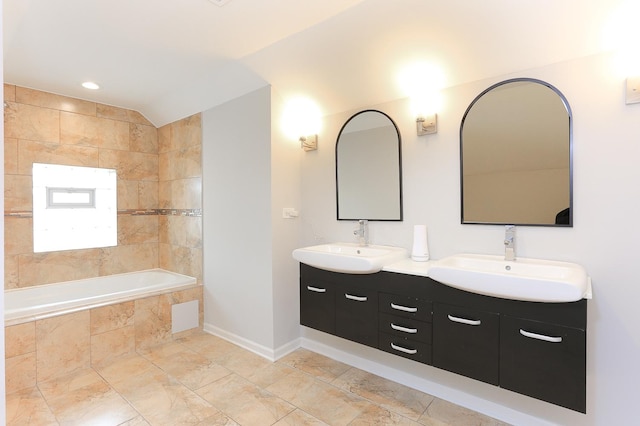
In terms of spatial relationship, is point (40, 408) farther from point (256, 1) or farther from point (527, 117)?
point (527, 117)

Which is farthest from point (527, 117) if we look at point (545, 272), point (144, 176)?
point (144, 176)

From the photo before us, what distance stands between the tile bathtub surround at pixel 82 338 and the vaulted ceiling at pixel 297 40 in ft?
6.66

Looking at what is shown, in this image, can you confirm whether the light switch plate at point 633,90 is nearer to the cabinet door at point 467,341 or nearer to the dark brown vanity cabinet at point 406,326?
the cabinet door at point 467,341

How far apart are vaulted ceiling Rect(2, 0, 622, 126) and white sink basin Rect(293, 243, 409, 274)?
1139mm

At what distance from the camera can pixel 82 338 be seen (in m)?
2.61

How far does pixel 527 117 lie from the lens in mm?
1954

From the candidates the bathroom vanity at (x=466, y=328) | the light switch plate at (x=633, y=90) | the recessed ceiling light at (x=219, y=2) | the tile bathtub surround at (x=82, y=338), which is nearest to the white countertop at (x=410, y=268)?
the bathroom vanity at (x=466, y=328)

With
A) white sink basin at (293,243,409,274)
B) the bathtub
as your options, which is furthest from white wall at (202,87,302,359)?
the bathtub

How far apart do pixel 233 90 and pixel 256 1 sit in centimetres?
114

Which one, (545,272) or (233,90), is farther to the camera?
(233,90)

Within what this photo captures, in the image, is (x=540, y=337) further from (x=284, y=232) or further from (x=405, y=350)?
(x=284, y=232)

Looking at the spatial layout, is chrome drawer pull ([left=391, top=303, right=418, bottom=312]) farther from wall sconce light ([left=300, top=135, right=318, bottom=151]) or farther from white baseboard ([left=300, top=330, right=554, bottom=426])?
wall sconce light ([left=300, top=135, right=318, bottom=151])

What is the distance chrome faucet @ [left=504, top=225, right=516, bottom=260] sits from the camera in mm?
1909

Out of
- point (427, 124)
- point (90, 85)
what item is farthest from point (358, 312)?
point (90, 85)
